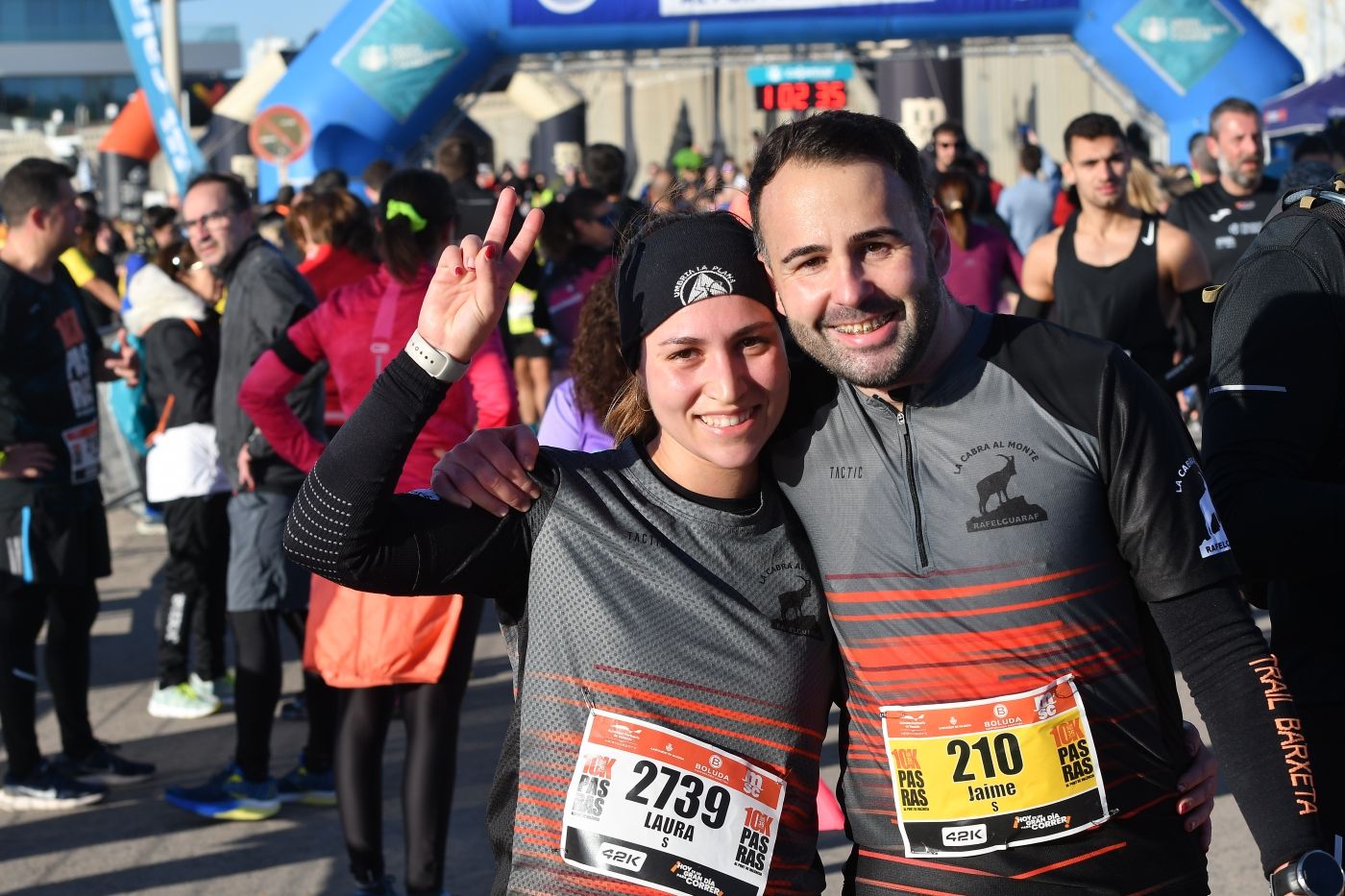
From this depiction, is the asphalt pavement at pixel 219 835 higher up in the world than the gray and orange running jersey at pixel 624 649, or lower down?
lower down

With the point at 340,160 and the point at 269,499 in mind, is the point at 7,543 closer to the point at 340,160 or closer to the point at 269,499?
the point at 269,499

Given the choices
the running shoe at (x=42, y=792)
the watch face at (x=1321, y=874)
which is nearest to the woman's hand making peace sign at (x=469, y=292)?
the watch face at (x=1321, y=874)

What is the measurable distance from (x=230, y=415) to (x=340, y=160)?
13.0 meters

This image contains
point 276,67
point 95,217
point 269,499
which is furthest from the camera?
point 276,67

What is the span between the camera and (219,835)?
5.16 meters

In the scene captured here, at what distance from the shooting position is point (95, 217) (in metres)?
12.2

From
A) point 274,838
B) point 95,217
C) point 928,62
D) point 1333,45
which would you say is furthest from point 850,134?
point 1333,45

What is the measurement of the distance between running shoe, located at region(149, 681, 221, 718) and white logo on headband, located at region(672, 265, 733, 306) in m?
4.85

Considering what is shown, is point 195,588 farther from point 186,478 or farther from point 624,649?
point 624,649

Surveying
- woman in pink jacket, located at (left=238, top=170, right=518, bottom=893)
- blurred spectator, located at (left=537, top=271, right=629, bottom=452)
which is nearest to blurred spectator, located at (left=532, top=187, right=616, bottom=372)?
woman in pink jacket, located at (left=238, top=170, right=518, bottom=893)

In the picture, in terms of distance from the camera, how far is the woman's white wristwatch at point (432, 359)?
2.15 metres

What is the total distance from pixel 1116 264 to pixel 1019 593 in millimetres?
4245

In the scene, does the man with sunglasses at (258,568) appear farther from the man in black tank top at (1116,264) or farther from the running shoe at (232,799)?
the man in black tank top at (1116,264)

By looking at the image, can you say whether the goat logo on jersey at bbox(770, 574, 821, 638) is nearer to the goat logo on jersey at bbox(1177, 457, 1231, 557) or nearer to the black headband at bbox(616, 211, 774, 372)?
the black headband at bbox(616, 211, 774, 372)
